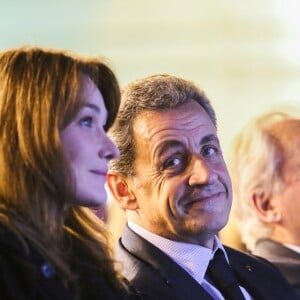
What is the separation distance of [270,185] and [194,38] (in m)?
2.25

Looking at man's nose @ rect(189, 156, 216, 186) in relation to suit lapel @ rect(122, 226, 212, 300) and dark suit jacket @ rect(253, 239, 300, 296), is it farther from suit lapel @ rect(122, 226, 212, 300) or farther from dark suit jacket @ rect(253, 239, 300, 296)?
dark suit jacket @ rect(253, 239, 300, 296)

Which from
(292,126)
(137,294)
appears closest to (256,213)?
(292,126)

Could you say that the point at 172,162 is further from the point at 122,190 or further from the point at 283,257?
the point at 283,257

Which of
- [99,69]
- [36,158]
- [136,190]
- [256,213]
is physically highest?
[99,69]

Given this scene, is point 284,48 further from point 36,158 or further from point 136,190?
point 36,158

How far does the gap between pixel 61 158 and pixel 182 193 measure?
1.43ft

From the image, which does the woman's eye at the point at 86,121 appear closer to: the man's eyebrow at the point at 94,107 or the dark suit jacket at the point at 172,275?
the man's eyebrow at the point at 94,107

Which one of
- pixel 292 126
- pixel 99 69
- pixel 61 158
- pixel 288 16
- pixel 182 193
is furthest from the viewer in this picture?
pixel 288 16

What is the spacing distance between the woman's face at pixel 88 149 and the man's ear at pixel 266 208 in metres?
0.84

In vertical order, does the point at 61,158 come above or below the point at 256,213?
above

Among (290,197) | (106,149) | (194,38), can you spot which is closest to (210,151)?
(106,149)

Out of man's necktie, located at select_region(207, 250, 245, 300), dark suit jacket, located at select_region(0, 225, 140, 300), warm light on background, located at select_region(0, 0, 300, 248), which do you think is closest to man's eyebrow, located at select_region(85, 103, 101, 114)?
dark suit jacket, located at select_region(0, 225, 140, 300)

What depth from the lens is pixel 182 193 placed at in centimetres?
159

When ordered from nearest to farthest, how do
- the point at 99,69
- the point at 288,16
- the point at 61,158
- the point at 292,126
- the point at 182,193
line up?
the point at 61,158
the point at 99,69
the point at 182,193
the point at 292,126
the point at 288,16
